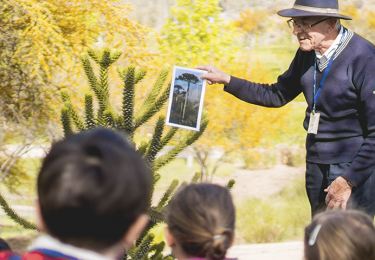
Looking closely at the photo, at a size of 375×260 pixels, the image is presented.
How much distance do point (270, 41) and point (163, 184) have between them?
78.6ft

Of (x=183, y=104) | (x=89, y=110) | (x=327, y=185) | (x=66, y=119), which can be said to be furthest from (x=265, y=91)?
(x=66, y=119)

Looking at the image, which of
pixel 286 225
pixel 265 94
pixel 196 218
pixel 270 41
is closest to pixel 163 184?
pixel 286 225

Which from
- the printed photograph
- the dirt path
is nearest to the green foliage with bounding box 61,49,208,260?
the printed photograph

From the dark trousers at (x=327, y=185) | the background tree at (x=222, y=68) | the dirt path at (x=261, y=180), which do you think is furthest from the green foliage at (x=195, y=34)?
the dark trousers at (x=327, y=185)

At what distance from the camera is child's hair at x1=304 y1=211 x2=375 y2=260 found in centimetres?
153

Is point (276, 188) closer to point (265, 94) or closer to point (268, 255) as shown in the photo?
point (268, 255)

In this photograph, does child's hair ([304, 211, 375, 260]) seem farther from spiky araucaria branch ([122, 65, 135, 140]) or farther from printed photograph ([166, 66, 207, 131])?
spiky araucaria branch ([122, 65, 135, 140])

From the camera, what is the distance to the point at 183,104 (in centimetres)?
257

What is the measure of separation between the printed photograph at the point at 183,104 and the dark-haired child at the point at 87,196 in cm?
154

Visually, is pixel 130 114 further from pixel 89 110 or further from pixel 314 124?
pixel 314 124

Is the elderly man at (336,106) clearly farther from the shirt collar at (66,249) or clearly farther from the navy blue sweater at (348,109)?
the shirt collar at (66,249)

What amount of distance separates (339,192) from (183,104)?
3.48 feet

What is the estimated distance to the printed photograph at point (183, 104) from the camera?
256 centimetres

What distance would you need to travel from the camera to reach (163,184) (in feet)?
39.5
